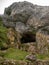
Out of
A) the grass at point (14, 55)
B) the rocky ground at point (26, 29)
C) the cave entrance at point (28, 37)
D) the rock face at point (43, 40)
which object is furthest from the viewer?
the cave entrance at point (28, 37)

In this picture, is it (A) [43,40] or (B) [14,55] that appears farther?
(A) [43,40]

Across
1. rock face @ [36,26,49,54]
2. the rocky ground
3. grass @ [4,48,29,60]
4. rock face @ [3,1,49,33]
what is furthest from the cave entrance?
grass @ [4,48,29,60]

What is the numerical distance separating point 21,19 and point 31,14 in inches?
70.3

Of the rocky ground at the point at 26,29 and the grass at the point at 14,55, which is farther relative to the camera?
the rocky ground at the point at 26,29

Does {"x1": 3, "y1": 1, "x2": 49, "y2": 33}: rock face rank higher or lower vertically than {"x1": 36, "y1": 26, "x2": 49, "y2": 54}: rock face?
higher

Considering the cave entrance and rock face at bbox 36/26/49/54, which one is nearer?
rock face at bbox 36/26/49/54

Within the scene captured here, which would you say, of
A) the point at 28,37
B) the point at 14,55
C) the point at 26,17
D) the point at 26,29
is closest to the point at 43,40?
the point at 26,29

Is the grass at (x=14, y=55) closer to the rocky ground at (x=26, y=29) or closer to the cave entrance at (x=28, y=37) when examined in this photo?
the rocky ground at (x=26, y=29)

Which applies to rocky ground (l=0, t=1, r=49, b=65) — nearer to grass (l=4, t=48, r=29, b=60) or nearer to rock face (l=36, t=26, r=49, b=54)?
rock face (l=36, t=26, r=49, b=54)

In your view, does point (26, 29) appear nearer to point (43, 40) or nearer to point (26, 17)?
point (26, 17)

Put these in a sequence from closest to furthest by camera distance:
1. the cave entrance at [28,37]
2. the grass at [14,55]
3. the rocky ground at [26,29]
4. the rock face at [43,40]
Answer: the grass at [14,55], the rocky ground at [26,29], the rock face at [43,40], the cave entrance at [28,37]

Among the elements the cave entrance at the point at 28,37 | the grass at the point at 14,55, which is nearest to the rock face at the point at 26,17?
the cave entrance at the point at 28,37

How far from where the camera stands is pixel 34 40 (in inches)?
1474

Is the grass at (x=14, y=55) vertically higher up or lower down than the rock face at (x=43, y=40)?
higher up
